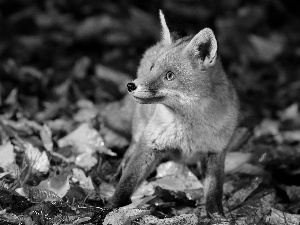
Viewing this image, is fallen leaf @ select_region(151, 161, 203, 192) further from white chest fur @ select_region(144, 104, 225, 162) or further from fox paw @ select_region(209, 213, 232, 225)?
fox paw @ select_region(209, 213, 232, 225)

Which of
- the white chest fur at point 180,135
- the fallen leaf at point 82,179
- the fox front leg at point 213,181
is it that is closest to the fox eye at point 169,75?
the white chest fur at point 180,135

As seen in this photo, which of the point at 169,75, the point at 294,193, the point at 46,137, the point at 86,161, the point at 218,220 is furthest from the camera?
the point at 46,137

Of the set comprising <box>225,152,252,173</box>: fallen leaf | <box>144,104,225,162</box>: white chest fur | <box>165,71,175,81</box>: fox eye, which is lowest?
<box>225,152,252,173</box>: fallen leaf

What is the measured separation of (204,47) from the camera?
14.6 ft

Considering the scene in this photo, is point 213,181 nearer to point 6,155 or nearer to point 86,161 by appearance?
point 86,161

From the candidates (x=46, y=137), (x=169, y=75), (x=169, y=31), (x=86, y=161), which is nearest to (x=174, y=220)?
(x=169, y=75)

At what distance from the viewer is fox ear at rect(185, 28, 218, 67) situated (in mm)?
4355

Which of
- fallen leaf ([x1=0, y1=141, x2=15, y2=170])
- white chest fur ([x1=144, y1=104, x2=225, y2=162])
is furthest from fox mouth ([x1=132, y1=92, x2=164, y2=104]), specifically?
fallen leaf ([x1=0, y1=141, x2=15, y2=170])

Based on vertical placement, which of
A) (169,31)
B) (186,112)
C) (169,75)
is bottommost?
(186,112)

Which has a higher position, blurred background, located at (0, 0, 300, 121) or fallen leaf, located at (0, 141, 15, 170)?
blurred background, located at (0, 0, 300, 121)

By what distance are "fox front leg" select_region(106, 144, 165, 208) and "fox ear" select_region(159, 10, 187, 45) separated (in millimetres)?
1023

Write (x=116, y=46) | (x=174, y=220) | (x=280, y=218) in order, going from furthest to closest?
(x=116, y=46) → (x=280, y=218) → (x=174, y=220)

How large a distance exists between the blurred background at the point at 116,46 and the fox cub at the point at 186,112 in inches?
77.3

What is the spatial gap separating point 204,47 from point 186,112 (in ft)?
1.90
